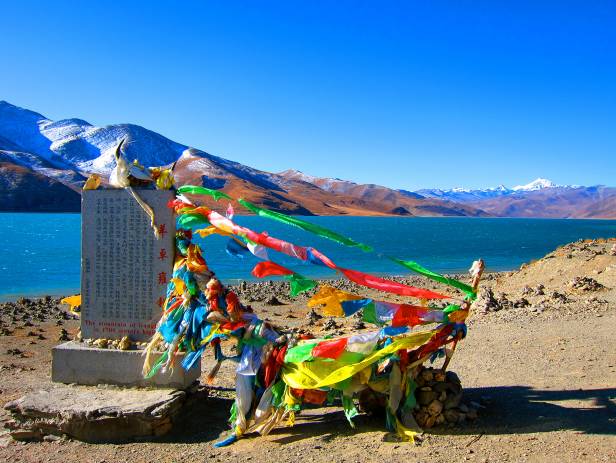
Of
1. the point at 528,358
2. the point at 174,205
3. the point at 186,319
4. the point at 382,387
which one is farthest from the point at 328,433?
the point at 528,358

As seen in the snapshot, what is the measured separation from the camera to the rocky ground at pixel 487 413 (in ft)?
19.5

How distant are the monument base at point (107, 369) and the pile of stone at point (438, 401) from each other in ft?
10.2

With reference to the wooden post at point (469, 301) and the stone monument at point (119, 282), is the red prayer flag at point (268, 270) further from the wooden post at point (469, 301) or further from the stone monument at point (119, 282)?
the wooden post at point (469, 301)

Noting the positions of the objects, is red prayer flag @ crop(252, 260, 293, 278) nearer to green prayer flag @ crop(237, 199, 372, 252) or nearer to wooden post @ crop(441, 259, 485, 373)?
green prayer flag @ crop(237, 199, 372, 252)

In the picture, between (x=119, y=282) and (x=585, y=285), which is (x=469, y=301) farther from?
(x=585, y=285)

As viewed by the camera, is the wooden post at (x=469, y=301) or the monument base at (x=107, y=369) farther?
the monument base at (x=107, y=369)

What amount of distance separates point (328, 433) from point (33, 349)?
33.7 ft

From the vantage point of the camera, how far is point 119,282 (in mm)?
8352

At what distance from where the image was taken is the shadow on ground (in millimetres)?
6352

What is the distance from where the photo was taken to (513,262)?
49.1m

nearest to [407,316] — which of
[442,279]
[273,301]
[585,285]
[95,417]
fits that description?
[442,279]

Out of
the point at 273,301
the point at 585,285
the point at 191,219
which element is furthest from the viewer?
the point at 273,301

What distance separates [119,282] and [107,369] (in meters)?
1.19

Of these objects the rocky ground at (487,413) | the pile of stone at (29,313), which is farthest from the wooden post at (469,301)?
the pile of stone at (29,313)
